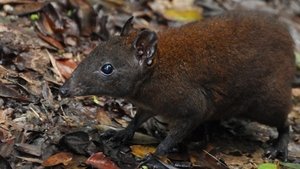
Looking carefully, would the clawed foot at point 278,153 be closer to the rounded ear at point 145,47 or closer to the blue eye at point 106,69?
the rounded ear at point 145,47

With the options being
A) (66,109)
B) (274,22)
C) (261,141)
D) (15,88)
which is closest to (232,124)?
(261,141)

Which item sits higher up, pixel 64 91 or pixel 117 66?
pixel 117 66

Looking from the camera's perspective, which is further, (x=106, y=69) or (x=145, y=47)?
(x=145, y=47)

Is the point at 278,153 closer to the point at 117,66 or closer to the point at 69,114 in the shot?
the point at 117,66

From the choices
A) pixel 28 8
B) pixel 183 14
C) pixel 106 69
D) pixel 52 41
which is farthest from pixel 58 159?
pixel 183 14

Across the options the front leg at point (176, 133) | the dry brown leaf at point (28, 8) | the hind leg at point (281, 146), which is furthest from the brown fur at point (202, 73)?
the dry brown leaf at point (28, 8)

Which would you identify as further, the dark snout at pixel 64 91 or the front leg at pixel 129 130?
the front leg at pixel 129 130
